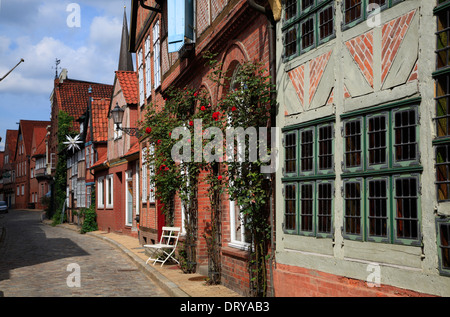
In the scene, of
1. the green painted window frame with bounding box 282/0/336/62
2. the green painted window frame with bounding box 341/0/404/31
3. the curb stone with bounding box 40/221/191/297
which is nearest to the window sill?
the curb stone with bounding box 40/221/191/297

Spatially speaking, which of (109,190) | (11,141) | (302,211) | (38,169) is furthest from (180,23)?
(11,141)

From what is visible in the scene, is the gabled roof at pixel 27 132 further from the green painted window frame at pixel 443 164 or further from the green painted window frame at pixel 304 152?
the green painted window frame at pixel 443 164

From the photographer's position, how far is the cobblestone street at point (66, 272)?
31.4 ft

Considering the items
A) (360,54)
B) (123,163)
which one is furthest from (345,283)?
(123,163)

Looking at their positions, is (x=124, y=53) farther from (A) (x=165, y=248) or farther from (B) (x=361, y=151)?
(B) (x=361, y=151)

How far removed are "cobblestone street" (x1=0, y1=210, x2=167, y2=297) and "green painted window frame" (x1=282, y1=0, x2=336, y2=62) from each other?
5046mm

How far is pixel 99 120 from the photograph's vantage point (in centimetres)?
3053

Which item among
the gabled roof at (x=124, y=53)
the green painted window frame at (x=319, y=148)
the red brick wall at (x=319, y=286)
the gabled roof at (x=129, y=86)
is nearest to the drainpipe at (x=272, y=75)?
the red brick wall at (x=319, y=286)

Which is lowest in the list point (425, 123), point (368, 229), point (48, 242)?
point (48, 242)

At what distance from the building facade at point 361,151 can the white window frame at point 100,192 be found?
22267mm

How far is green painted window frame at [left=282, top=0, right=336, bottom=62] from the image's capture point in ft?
19.4

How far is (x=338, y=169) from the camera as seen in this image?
5.55m
